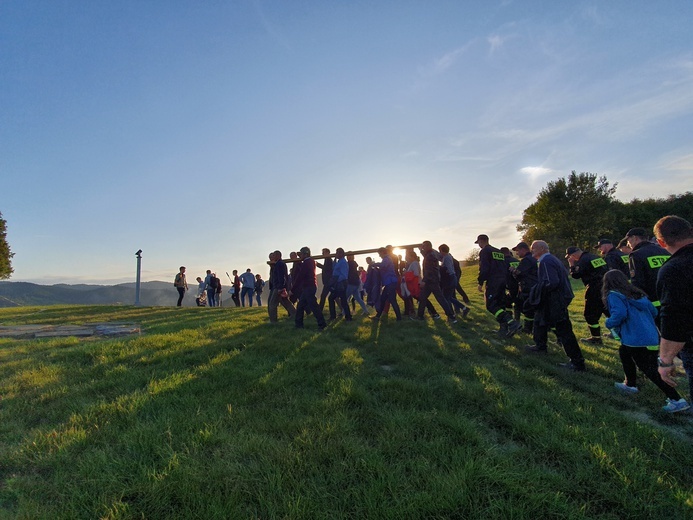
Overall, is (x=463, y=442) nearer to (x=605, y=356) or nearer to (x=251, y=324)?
(x=605, y=356)

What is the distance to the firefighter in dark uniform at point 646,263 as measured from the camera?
5.70 m

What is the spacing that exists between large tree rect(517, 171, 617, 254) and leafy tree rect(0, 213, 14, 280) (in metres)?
64.4

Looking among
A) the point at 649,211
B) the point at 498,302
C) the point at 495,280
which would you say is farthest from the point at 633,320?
the point at 649,211

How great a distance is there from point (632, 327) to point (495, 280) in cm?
417

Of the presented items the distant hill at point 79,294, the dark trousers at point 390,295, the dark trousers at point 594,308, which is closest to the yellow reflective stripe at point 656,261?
the dark trousers at point 594,308

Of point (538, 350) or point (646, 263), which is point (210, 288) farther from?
point (646, 263)

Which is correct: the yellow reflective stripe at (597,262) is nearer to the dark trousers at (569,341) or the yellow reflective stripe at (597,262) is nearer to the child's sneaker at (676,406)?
the dark trousers at (569,341)

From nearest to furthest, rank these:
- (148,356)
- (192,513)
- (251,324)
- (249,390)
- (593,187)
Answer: (192,513), (249,390), (148,356), (251,324), (593,187)

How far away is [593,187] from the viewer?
39781 mm

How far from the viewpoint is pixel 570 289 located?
20.5 feet

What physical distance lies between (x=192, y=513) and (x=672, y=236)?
5.04 metres

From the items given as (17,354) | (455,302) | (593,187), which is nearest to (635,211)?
(593,187)

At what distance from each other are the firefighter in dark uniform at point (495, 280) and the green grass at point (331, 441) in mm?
2742

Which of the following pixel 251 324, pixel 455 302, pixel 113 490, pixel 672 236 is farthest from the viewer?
pixel 455 302
